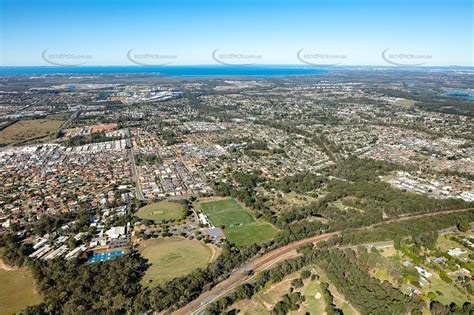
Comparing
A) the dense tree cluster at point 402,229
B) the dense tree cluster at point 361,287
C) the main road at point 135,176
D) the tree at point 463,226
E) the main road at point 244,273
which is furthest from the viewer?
the main road at point 135,176

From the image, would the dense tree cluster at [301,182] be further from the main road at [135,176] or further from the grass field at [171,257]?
the main road at [135,176]

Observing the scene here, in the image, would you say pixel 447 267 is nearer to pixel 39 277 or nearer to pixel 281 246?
pixel 281 246

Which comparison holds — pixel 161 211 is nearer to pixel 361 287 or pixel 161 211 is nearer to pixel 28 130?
pixel 361 287

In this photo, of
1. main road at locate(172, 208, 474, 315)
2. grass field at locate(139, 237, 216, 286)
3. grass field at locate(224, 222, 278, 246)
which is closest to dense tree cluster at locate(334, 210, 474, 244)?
main road at locate(172, 208, 474, 315)

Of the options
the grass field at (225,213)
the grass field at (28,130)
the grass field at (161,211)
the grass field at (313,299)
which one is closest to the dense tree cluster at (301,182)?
the grass field at (225,213)

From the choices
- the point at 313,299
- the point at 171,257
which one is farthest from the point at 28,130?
the point at 313,299

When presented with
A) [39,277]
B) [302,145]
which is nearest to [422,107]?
[302,145]

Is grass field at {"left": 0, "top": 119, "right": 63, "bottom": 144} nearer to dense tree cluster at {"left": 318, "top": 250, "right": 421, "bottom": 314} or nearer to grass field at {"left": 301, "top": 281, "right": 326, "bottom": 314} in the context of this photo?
grass field at {"left": 301, "top": 281, "right": 326, "bottom": 314}
